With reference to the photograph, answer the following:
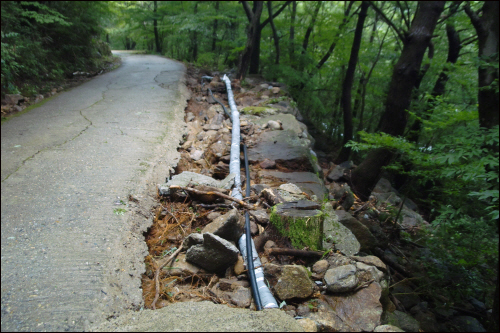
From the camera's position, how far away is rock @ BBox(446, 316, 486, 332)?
277 cm

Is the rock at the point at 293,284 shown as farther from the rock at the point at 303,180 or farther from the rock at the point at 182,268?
the rock at the point at 303,180

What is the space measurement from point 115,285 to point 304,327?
1.17 metres

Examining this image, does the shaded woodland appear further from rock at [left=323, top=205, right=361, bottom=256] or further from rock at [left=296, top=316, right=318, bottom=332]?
rock at [left=296, top=316, right=318, bottom=332]

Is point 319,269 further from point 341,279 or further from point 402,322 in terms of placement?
point 402,322

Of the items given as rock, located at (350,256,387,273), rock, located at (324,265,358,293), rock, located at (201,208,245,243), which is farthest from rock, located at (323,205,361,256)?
rock, located at (201,208,245,243)

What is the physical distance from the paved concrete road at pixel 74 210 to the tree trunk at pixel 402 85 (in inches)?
137

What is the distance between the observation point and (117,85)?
22.5ft

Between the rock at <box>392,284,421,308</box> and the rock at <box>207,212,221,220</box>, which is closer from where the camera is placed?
the rock at <box>207,212,221,220</box>

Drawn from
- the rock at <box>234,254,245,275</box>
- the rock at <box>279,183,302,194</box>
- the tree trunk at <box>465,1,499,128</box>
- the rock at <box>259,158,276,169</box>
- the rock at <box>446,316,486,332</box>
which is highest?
the tree trunk at <box>465,1,499,128</box>

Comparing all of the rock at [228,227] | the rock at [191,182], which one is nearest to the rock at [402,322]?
the rock at [228,227]

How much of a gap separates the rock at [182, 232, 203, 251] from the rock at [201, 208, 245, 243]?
11 cm

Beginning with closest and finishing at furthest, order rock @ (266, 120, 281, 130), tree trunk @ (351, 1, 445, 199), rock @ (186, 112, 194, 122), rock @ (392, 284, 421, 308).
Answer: rock @ (392, 284, 421, 308)
tree trunk @ (351, 1, 445, 199)
rock @ (266, 120, 281, 130)
rock @ (186, 112, 194, 122)

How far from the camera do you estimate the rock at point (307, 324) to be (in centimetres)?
167

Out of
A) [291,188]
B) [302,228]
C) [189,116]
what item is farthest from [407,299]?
[189,116]
